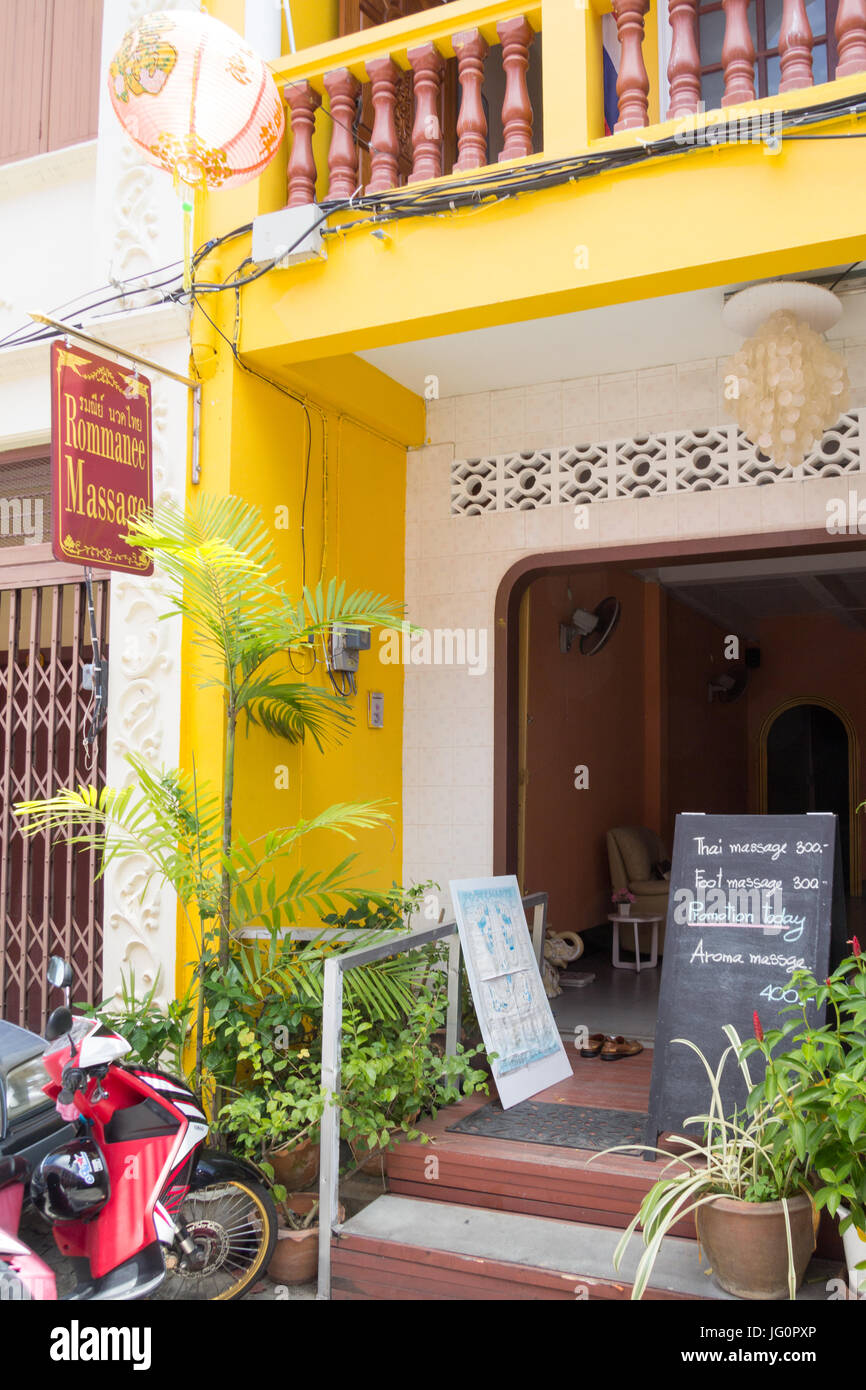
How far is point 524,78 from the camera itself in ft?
13.1

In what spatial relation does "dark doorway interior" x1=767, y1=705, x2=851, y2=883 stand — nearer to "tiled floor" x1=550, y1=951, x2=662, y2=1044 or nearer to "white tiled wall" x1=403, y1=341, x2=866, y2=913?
"tiled floor" x1=550, y1=951, x2=662, y2=1044

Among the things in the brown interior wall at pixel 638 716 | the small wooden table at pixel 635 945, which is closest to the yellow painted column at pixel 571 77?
the brown interior wall at pixel 638 716

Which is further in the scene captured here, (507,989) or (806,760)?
(806,760)

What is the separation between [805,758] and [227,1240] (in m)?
10.6

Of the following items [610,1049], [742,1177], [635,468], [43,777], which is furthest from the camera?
[635,468]

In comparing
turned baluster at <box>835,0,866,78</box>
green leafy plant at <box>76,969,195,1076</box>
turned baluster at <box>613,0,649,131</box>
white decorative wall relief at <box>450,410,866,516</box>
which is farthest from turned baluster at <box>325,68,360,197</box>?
green leafy plant at <box>76,969,195,1076</box>

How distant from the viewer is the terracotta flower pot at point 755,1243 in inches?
110

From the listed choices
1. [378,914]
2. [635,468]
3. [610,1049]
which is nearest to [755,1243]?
[610,1049]

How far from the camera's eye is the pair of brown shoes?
15.4ft

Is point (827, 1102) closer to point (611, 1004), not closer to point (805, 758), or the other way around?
point (611, 1004)

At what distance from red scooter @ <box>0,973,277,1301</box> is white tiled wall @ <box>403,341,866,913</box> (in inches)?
93.3

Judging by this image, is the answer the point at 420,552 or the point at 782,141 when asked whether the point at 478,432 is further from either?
the point at 782,141

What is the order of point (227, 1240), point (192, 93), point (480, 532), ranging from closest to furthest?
point (227, 1240) < point (192, 93) < point (480, 532)
